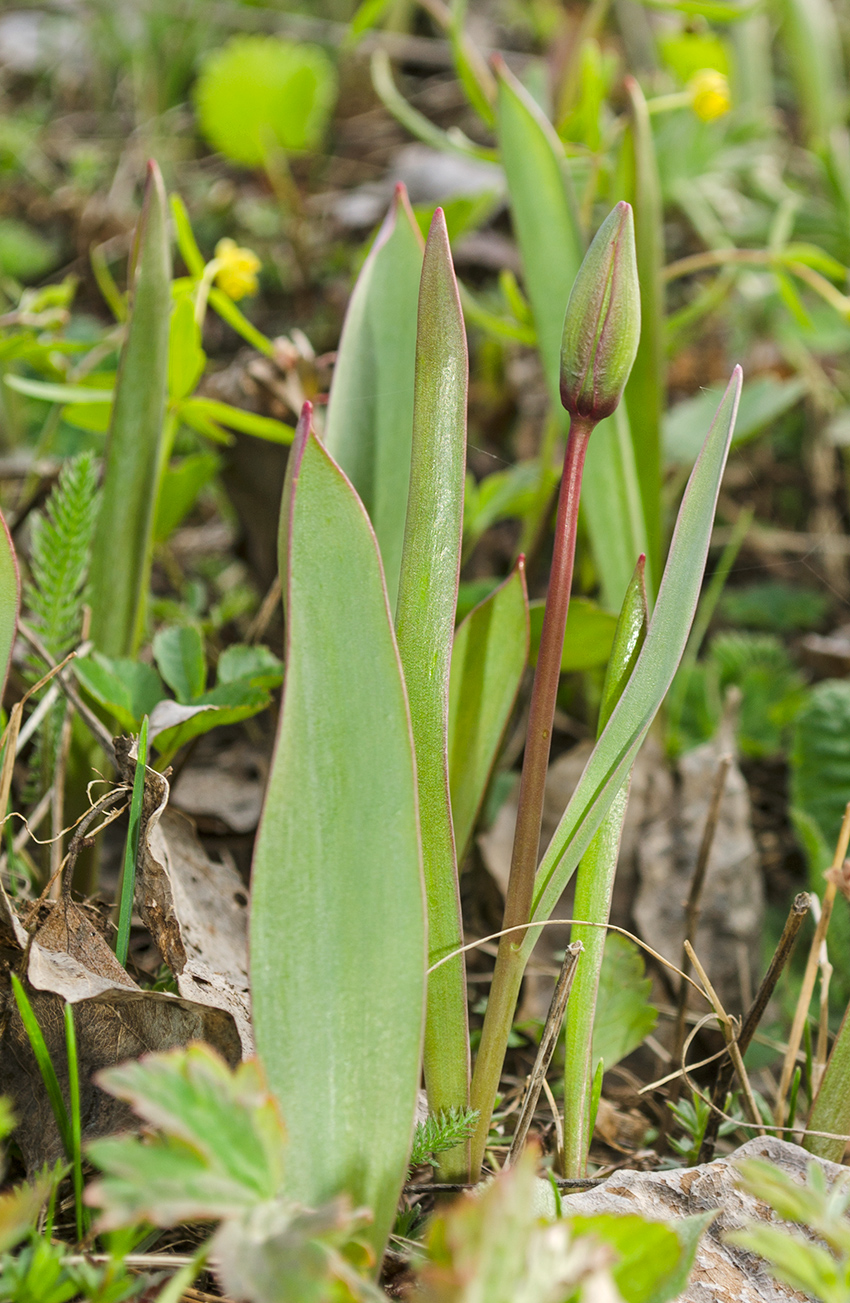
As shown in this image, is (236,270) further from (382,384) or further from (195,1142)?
(195,1142)

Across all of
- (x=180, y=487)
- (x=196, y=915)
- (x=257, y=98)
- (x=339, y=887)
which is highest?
(x=257, y=98)

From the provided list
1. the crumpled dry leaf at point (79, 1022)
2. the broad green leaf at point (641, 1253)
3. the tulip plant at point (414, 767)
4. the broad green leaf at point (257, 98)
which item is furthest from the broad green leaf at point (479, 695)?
the broad green leaf at point (257, 98)

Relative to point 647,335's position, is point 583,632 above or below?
below

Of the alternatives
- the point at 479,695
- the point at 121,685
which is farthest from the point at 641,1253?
the point at 121,685

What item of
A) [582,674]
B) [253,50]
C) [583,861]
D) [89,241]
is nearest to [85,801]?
[583,861]

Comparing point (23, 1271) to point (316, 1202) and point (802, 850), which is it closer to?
point (316, 1202)

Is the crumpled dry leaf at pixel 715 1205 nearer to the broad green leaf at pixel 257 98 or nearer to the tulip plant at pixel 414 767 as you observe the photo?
the tulip plant at pixel 414 767

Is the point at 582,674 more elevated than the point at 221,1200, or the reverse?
the point at 582,674
